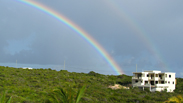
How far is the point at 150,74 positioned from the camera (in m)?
70.2

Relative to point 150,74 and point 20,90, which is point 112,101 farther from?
point 150,74

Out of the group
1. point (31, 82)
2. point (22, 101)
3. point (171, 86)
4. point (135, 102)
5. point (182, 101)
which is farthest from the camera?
point (171, 86)

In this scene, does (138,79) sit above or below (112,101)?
above

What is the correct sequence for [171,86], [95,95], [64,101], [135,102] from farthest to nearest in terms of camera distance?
[171,86] < [95,95] < [135,102] < [64,101]

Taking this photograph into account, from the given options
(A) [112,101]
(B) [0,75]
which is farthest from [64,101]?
(B) [0,75]

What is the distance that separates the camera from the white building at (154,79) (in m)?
65.9

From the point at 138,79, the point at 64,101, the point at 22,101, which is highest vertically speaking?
the point at 138,79

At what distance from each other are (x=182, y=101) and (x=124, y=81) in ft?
170

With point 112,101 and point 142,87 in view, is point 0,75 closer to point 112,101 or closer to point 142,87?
point 112,101

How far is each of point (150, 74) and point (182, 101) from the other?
48.7m

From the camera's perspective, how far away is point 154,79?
224 feet

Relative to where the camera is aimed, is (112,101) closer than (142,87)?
Yes

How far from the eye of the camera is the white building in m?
65.9

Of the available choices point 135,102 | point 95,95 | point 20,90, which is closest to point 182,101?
point 135,102
